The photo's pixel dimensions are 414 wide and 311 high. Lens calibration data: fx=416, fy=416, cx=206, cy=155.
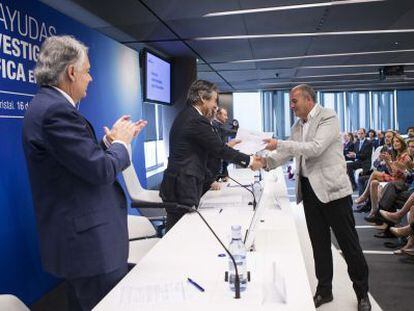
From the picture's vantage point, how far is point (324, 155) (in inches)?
107

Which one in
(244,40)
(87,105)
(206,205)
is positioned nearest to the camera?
(206,205)

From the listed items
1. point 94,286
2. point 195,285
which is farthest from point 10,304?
point 195,285

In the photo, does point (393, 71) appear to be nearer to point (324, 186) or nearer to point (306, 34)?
point (306, 34)

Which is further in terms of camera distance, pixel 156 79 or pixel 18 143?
pixel 156 79

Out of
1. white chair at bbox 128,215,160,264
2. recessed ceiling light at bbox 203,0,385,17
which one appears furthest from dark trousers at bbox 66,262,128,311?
recessed ceiling light at bbox 203,0,385,17

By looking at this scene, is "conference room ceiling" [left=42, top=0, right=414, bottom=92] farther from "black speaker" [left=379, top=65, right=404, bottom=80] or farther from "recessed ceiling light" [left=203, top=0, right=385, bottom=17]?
"black speaker" [left=379, top=65, right=404, bottom=80]

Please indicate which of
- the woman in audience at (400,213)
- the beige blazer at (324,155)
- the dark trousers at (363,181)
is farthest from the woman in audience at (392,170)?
the beige blazer at (324,155)

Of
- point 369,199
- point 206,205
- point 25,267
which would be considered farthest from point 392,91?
point 25,267

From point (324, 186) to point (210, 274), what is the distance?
1279mm

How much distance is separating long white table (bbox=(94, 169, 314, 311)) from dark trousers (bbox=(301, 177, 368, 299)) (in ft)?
1.17

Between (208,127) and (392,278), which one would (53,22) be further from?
(392,278)

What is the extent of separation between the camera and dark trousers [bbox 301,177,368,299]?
268 centimetres

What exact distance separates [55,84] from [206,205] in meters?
1.72

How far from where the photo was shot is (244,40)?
568cm
